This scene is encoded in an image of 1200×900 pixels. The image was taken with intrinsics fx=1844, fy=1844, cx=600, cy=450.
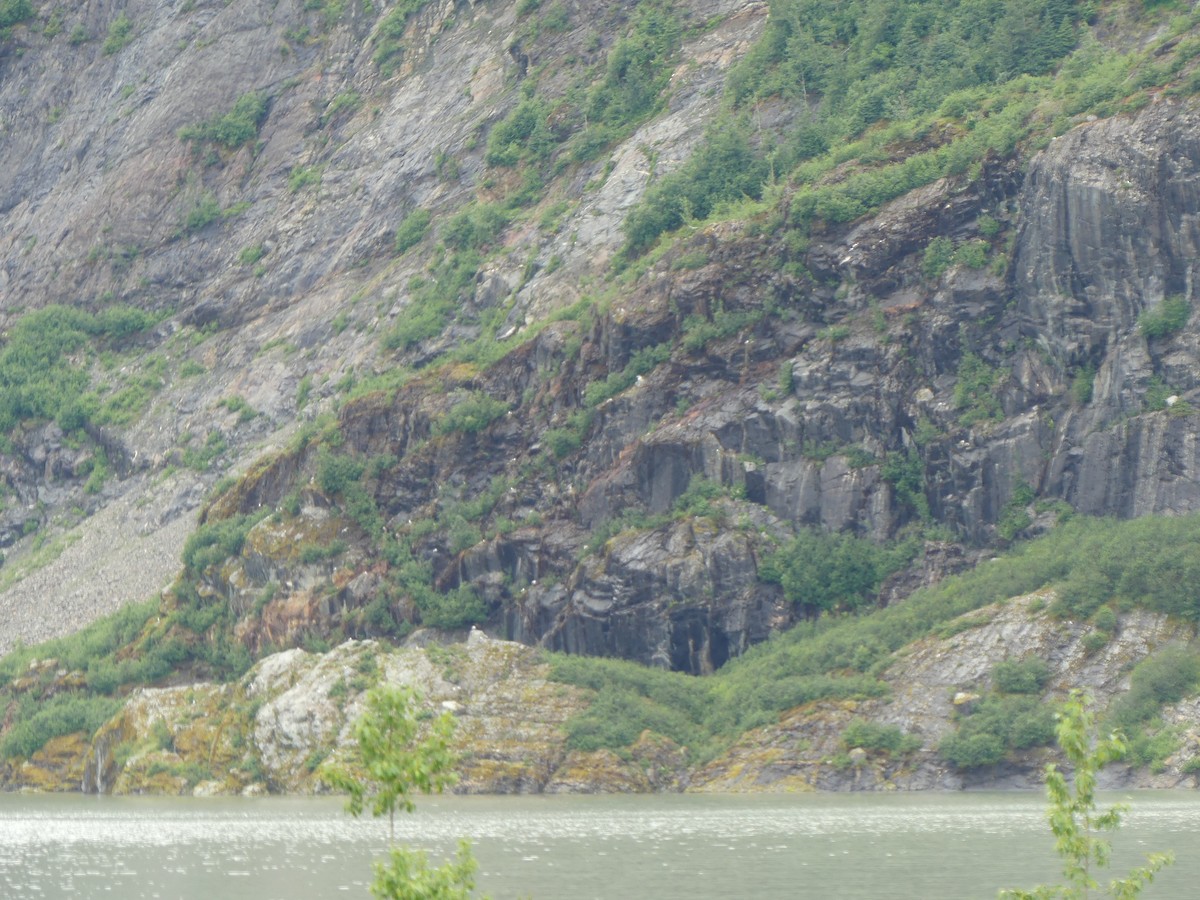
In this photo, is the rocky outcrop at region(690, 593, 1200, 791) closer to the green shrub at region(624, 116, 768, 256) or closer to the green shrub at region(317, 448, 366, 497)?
the green shrub at region(317, 448, 366, 497)

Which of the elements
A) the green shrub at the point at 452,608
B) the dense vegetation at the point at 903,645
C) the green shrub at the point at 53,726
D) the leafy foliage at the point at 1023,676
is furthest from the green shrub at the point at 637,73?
the leafy foliage at the point at 1023,676

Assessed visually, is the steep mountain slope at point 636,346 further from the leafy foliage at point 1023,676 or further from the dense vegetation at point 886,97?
the leafy foliage at point 1023,676

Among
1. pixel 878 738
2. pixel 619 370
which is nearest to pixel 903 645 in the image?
pixel 878 738

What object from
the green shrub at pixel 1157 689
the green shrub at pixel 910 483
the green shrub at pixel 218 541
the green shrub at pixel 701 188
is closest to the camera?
the green shrub at pixel 1157 689

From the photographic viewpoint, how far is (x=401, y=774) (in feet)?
72.1

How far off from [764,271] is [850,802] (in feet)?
107

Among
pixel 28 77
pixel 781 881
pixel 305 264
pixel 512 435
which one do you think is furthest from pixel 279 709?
pixel 28 77

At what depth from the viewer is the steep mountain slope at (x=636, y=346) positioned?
7588 cm

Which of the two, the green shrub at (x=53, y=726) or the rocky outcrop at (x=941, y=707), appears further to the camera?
the green shrub at (x=53, y=726)

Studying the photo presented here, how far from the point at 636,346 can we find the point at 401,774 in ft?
215

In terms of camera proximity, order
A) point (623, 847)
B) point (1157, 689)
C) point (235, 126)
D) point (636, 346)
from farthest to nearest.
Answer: point (235, 126) → point (636, 346) → point (1157, 689) → point (623, 847)

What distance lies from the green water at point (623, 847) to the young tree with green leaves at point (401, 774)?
55.5 feet

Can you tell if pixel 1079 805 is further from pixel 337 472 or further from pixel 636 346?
pixel 337 472

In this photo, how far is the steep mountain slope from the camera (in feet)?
249
